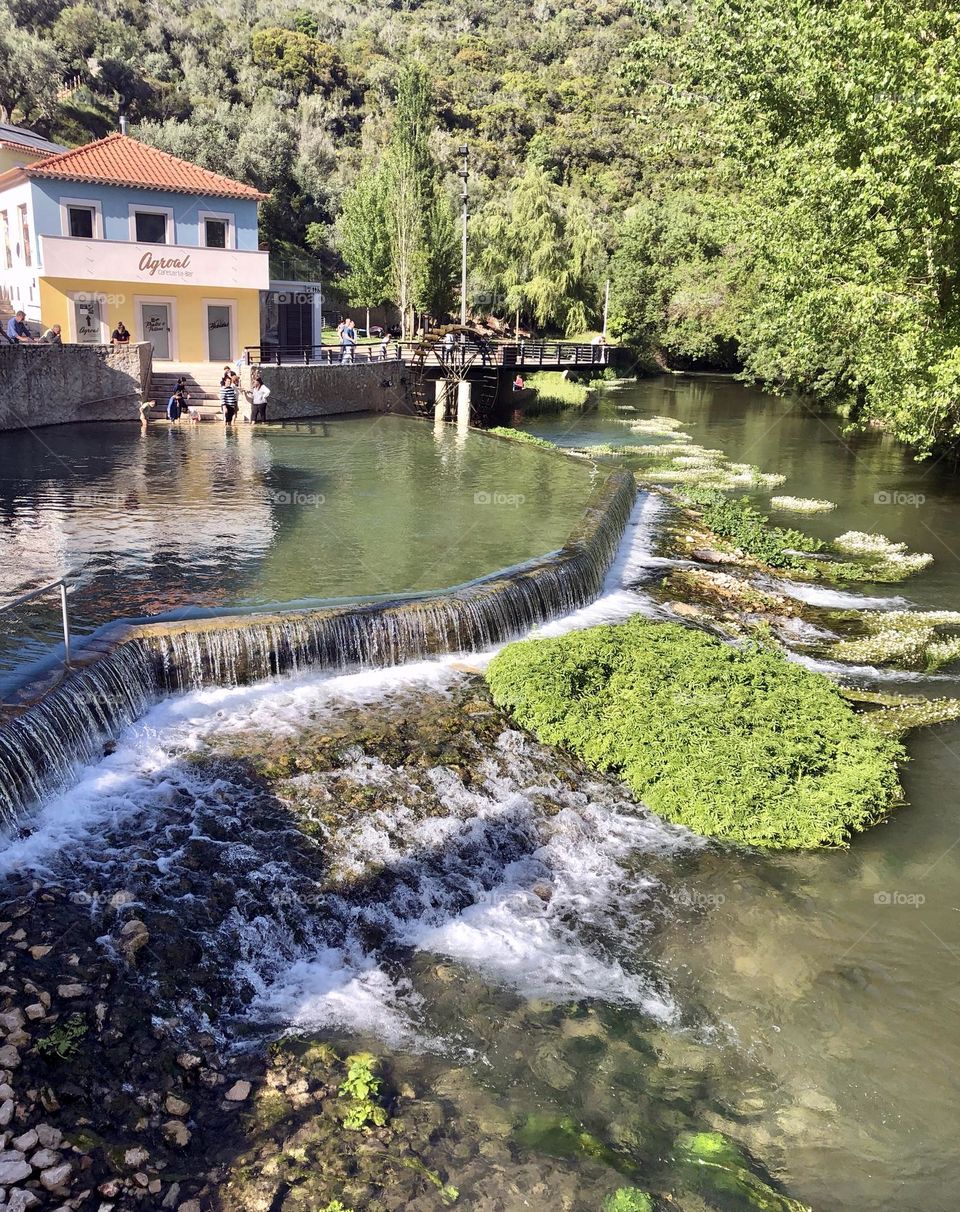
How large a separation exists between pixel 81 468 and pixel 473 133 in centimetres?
8538

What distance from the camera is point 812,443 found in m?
36.6

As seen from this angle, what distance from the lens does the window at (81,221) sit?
104 feet

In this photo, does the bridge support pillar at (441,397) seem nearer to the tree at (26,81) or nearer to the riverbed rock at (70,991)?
the riverbed rock at (70,991)

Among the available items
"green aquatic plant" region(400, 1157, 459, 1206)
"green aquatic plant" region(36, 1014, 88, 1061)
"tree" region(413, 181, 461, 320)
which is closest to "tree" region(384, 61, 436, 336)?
"tree" region(413, 181, 461, 320)

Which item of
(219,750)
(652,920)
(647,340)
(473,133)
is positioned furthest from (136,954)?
(473,133)

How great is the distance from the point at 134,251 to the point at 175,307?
2.27 m

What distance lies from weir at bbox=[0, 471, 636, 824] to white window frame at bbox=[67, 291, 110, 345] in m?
23.6

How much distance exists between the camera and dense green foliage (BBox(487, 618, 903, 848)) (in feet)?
32.0

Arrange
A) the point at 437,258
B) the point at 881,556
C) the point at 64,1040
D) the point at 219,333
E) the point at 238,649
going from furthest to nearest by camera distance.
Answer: the point at 437,258, the point at 219,333, the point at 881,556, the point at 238,649, the point at 64,1040

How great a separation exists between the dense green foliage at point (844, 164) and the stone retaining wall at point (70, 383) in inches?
661

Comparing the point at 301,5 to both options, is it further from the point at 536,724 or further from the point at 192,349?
the point at 536,724

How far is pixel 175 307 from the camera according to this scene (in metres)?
33.8

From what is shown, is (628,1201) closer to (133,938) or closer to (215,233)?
(133,938)

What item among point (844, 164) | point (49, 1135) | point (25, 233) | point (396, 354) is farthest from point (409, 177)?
point (49, 1135)
